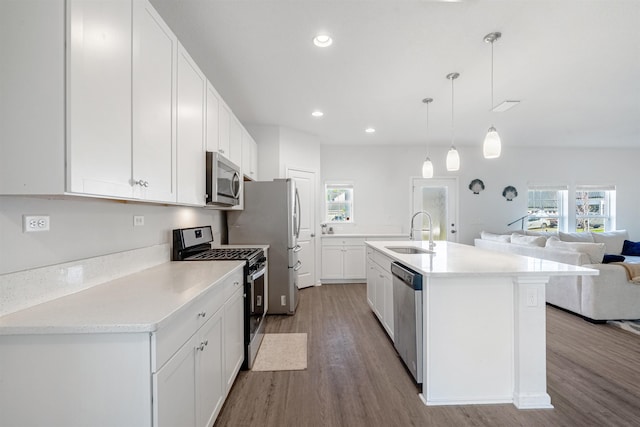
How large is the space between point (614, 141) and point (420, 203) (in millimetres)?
3909

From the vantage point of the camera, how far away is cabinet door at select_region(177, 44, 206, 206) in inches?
71.3

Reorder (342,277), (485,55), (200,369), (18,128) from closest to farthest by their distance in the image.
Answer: (18,128) < (200,369) < (485,55) < (342,277)

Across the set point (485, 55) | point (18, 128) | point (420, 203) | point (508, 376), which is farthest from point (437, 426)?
point (420, 203)

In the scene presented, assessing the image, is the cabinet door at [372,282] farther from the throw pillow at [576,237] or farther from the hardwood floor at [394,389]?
the throw pillow at [576,237]

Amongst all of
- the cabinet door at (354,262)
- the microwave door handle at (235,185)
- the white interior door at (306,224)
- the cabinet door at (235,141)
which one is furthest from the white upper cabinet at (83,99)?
the cabinet door at (354,262)

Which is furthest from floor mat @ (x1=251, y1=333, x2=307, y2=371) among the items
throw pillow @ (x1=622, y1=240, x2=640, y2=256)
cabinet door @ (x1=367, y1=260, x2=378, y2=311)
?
throw pillow @ (x1=622, y1=240, x2=640, y2=256)

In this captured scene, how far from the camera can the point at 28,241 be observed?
1.16m

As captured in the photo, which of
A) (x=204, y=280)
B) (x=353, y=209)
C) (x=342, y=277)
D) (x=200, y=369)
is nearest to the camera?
(x=200, y=369)

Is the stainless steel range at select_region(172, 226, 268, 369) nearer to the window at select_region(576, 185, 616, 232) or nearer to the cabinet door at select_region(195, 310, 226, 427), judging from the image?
the cabinet door at select_region(195, 310, 226, 427)

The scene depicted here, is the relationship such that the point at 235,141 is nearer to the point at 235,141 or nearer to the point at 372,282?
the point at 235,141

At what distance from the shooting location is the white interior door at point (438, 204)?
584cm

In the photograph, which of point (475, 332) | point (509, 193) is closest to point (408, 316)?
point (475, 332)

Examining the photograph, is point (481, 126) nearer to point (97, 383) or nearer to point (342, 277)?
point (342, 277)

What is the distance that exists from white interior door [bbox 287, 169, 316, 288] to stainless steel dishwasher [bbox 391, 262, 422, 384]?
2.42m
